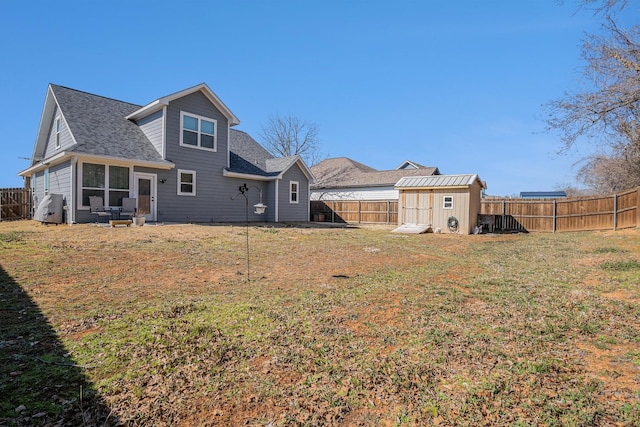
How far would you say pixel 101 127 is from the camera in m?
14.2

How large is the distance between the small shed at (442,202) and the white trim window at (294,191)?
613 centimetres

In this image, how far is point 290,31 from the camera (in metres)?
12.9

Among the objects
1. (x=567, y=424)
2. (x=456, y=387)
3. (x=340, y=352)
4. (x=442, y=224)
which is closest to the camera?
(x=567, y=424)

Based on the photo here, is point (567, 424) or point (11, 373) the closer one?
point (567, 424)

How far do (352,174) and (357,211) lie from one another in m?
9.87

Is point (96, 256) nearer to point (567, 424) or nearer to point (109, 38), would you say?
point (567, 424)

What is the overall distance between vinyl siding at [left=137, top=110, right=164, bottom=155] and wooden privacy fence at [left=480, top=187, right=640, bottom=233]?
Result: 56.5 ft

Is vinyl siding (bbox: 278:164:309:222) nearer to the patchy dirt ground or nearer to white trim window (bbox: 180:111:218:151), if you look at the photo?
white trim window (bbox: 180:111:218:151)

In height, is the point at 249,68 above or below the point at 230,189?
above

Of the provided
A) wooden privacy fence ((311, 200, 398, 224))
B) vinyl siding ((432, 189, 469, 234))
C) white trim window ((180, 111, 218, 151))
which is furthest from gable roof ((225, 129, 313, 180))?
vinyl siding ((432, 189, 469, 234))

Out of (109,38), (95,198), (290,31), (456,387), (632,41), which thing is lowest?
(456,387)

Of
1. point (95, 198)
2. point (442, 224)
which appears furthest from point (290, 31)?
point (442, 224)

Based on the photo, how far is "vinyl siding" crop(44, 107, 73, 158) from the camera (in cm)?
1383

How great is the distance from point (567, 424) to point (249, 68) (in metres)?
18.7
